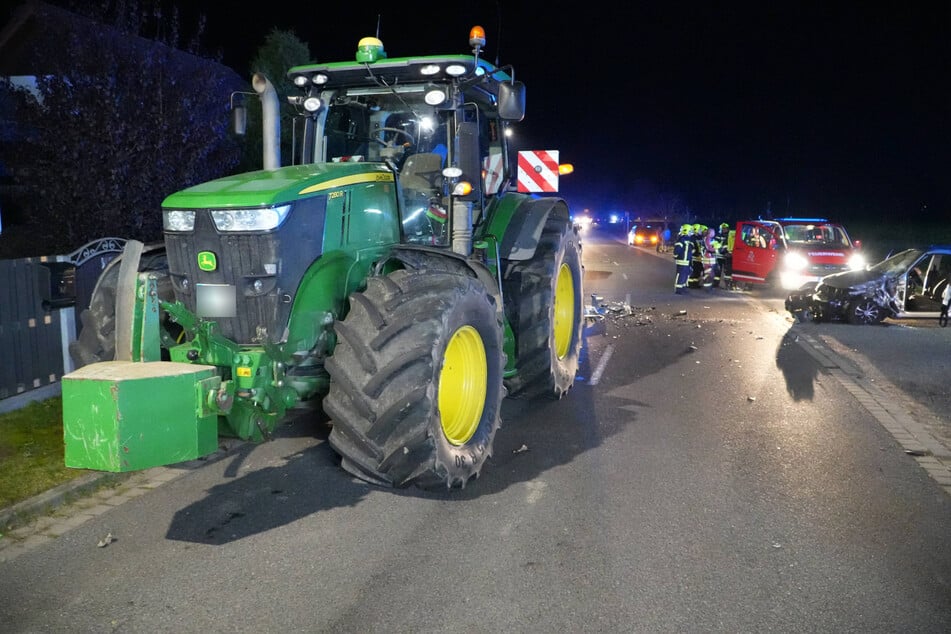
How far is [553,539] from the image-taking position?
16.3 ft

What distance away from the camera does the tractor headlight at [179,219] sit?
5320mm

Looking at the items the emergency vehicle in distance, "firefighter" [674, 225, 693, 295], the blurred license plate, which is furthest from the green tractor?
"firefighter" [674, 225, 693, 295]

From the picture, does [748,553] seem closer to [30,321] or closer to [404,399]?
[404,399]

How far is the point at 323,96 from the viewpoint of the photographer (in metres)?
7.13

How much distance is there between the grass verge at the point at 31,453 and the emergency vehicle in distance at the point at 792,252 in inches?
585

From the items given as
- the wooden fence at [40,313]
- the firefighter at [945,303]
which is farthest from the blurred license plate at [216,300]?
the firefighter at [945,303]

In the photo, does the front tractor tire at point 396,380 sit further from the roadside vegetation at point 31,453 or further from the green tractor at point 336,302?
the roadside vegetation at point 31,453

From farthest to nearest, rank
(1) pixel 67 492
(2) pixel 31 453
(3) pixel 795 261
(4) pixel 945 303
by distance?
(3) pixel 795 261 → (4) pixel 945 303 → (2) pixel 31 453 → (1) pixel 67 492

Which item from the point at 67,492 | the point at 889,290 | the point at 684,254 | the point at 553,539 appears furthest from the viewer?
→ the point at 684,254

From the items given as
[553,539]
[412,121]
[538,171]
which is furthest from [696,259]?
[553,539]

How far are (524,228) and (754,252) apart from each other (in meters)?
13.3

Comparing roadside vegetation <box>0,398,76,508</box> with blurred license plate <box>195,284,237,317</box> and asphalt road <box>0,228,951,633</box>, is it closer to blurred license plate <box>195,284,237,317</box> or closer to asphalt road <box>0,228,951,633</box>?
asphalt road <box>0,228,951,633</box>

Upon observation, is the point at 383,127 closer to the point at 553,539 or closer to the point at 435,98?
the point at 435,98

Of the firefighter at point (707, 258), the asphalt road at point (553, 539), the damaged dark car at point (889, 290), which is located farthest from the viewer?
the firefighter at point (707, 258)
